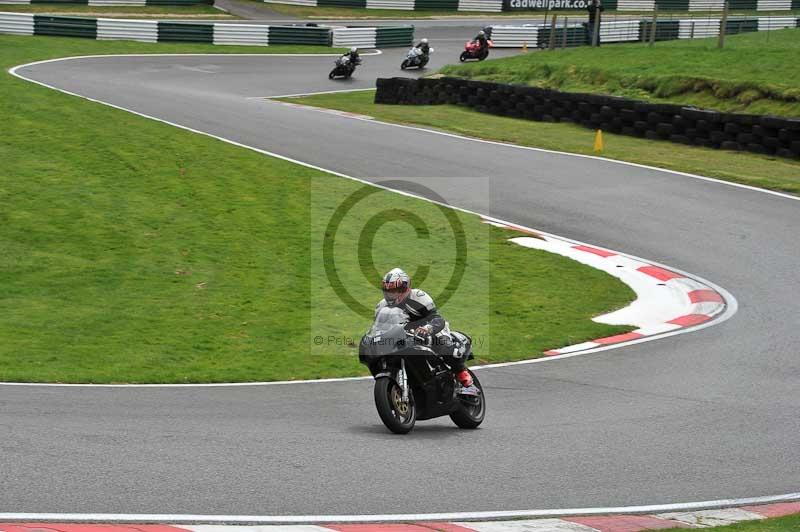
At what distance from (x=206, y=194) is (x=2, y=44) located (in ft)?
72.0

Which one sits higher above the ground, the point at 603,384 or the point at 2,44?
the point at 2,44

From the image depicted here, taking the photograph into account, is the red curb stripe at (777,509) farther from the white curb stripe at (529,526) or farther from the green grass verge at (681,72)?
the green grass verge at (681,72)

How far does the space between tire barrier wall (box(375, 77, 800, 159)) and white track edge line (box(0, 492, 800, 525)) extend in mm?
16497

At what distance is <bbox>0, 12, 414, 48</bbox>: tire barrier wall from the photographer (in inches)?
1634

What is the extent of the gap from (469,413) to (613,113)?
18468 mm

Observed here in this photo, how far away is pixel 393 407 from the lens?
9141mm

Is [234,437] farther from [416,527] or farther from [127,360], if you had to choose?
[127,360]

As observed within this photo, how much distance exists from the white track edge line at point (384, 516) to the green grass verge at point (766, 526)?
0.46m

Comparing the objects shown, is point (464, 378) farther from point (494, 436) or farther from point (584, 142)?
point (584, 142)

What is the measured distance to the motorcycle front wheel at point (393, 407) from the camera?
9039 millimetres

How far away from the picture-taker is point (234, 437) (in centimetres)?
873

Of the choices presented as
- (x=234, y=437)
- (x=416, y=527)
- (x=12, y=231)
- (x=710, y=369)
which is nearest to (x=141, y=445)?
(x=234, y=437)

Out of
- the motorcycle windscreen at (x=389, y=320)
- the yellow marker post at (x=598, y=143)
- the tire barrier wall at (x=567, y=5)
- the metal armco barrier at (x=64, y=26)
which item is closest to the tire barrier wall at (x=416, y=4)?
the tire barrier wall at (x=567, y=5)

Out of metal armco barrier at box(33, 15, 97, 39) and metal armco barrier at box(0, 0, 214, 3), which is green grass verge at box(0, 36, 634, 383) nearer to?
metal armco barrier at box(33, 15, 97, 39)
